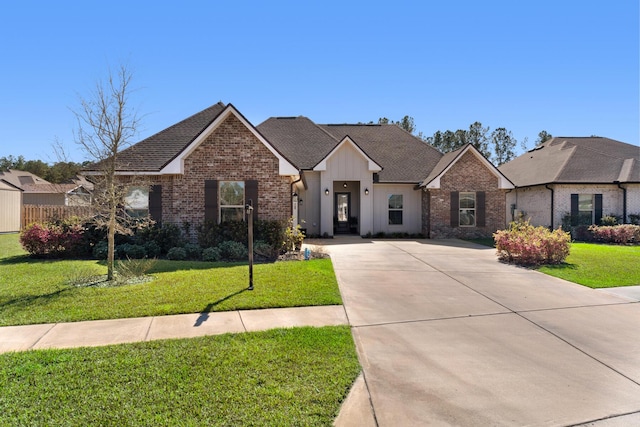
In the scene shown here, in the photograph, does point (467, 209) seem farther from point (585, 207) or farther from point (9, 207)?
point (9, 207)

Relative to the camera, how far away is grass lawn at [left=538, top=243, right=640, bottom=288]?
8552 mm

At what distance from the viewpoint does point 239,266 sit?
9.96m

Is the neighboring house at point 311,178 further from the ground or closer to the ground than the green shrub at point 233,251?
further from the ground

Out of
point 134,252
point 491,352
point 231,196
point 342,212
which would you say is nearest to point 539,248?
point 491,352

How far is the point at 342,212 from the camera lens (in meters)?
22.7

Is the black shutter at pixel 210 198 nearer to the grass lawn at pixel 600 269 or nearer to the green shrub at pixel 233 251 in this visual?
the green shrub at pixel 233 251

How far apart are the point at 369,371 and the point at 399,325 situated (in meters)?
1.64

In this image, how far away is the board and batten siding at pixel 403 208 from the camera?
64.6 feet

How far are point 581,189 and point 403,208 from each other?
9.84 m

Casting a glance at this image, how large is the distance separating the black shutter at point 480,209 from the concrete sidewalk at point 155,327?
15.1 meters

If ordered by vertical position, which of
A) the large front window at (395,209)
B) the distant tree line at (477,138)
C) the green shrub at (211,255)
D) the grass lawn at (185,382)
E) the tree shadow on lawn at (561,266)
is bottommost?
the grass lawn at (185,382)

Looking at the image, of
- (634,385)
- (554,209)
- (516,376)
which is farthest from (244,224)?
(554,209)

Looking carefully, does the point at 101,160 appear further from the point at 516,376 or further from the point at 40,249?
the point at 516,376

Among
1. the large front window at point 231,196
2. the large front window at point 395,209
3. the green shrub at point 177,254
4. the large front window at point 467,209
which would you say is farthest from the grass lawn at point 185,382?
the large front window at point 467,209
